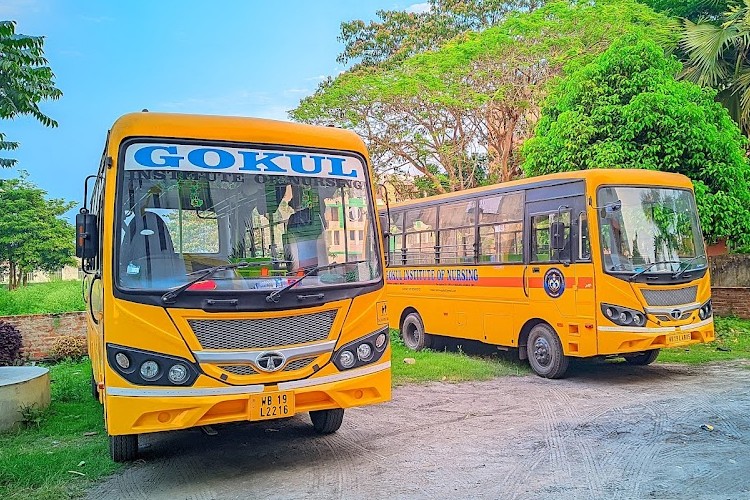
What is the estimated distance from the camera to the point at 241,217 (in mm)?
5652

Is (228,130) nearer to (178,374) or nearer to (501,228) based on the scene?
(178,374)

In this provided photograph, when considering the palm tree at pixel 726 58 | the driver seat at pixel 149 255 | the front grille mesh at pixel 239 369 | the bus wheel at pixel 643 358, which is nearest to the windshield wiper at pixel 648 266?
the bus wheel at pixel 643 358

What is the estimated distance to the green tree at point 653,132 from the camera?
40.7 feet

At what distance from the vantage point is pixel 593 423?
7.01 metres

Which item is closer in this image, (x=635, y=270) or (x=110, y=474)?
(x=110, y=474)

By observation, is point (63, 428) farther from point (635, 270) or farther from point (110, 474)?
point (635, 270)

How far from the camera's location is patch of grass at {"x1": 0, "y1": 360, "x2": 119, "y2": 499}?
213 inches

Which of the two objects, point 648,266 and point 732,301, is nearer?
point 648,266

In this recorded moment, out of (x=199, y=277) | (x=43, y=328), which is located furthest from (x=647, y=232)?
(x=43, y=328)

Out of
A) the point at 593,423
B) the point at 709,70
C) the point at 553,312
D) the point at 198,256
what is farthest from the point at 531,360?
the point at 709,70

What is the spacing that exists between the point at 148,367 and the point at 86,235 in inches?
48.7

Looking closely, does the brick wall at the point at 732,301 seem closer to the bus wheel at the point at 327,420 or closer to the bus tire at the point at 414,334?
the bus tire at the point at 414,334

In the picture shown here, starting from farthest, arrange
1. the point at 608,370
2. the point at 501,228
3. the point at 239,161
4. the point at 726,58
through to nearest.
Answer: the point at 726,58 → the point at 501,228 → the point at 608,370 → the point at 239,161

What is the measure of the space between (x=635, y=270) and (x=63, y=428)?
23.3 feet
